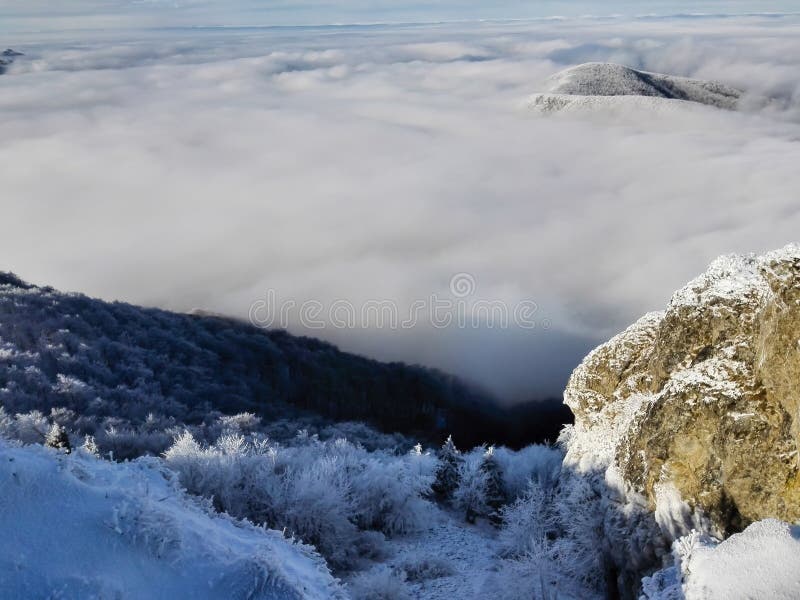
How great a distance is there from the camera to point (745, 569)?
423 inches

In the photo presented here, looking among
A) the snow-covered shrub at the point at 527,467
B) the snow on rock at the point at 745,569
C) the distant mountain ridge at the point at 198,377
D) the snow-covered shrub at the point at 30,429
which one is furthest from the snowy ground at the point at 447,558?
the distant mountain ridge at the point at 198,377

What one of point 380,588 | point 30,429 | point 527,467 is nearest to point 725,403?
point 380,588

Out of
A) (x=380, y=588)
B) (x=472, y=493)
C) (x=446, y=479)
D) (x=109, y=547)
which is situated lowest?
(x=446, y=479)

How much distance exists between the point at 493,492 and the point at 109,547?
22576mm

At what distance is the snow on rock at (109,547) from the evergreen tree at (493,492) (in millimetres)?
18470

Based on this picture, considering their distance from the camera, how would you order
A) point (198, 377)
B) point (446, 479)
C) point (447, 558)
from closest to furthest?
1. point (447, 558)
2. point (446, 479)
3. point (198, 377)

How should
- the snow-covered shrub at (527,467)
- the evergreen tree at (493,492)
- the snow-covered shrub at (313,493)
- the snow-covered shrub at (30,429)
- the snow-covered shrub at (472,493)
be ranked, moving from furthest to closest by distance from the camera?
1. the snow-covered shrub at (527,467)
2. the snow-covered shrub at (472,493)
3. the evergreen tree at (493,492)
4. the snow-covered shrub at (30,429)
5. the snow-covered shrub at (313,493)

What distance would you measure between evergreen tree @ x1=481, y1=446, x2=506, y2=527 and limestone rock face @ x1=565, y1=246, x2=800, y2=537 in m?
10.3

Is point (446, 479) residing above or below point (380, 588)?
below

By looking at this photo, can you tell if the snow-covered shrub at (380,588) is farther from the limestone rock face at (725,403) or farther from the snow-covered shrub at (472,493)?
the snow-covered shrub at (472,493)

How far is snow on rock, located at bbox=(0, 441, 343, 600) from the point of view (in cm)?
960

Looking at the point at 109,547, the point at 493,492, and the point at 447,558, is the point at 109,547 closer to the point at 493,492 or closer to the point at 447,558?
the point at 447,558

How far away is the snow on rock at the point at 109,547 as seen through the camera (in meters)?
9.60

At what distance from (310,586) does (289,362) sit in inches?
2069
